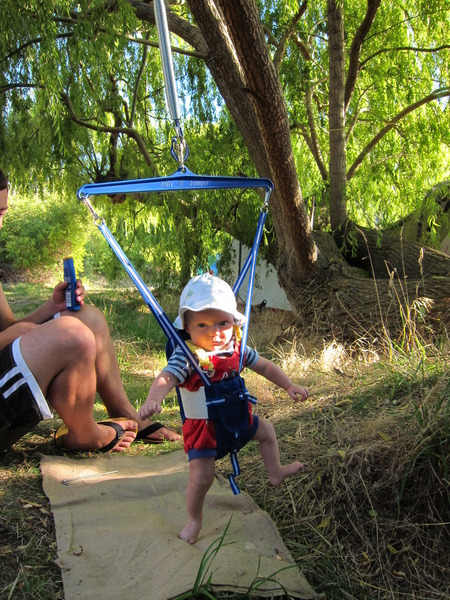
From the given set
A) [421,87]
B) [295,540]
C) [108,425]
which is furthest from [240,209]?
[295,540]

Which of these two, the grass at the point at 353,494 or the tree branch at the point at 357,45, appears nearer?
the grass at the point at 353,494

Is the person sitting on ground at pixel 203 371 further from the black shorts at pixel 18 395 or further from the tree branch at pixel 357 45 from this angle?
the tree branch at pixel 357 45

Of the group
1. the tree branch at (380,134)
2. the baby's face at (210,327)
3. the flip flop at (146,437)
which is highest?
the tree branch at (380,134)

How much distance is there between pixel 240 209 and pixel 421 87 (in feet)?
8.19

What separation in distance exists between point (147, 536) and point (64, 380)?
71 centimetres

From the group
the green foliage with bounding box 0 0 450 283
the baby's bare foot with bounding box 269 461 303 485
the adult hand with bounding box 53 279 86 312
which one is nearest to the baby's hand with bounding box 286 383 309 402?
the baby's bare foot with bounding box 269 461 303 485

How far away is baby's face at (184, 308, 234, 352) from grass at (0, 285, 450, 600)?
0.69m

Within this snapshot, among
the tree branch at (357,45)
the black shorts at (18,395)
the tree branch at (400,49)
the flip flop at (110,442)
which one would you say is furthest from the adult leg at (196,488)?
the tree branch at (400,49)

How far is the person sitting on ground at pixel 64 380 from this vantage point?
6.88 ft

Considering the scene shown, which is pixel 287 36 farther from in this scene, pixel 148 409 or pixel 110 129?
pixel 148 409

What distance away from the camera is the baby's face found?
1.84 m

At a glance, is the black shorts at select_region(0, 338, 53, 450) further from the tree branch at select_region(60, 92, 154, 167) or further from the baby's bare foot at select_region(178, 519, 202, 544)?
the tree branch at select_region(60, 92, 154, 167)

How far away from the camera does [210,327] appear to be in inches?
73.0

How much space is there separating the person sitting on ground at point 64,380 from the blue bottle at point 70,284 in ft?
0.10
